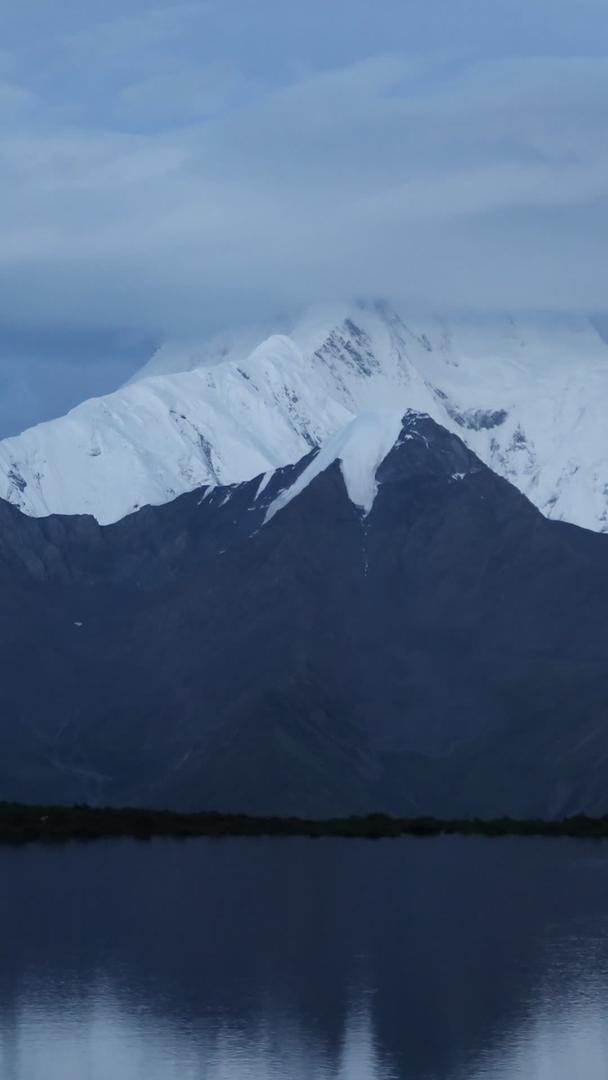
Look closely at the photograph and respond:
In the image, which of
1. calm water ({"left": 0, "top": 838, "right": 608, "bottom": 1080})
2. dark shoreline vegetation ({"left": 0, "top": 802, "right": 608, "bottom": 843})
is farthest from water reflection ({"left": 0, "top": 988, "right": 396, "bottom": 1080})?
dark shoreline vegetation ({"left": 0, "top": 802, "right": 608, "bottom": 843})

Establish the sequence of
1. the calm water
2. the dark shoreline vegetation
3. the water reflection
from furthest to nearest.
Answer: the dark shoreline vegetation < the calm water < the water reflection

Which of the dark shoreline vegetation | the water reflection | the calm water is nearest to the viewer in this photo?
the water reflection

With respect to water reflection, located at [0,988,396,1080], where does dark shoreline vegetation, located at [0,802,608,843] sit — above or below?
above

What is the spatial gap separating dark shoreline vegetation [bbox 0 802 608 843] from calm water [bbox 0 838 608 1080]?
23.2m

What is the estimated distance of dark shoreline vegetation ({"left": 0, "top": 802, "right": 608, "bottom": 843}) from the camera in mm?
122312

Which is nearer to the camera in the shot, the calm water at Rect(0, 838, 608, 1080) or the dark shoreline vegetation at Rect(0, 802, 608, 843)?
the calm water at Rect(0, 838, 608, 1080)

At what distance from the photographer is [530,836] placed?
471ft

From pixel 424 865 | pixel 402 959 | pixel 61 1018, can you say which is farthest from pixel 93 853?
pixel 61 1018

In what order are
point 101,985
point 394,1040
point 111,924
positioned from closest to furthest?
point 394,1040 < point 101,985 < point 111,924

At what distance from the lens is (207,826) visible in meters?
137

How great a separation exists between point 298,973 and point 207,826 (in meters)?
73.8

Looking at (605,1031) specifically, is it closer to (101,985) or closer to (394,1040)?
(394,1040)

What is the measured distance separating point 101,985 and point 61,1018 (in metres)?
4.85

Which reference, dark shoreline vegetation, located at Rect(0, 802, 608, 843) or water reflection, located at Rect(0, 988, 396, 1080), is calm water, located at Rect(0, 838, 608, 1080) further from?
dark shoreline vegetation, located at Rect(0, 802, 608, 843)
